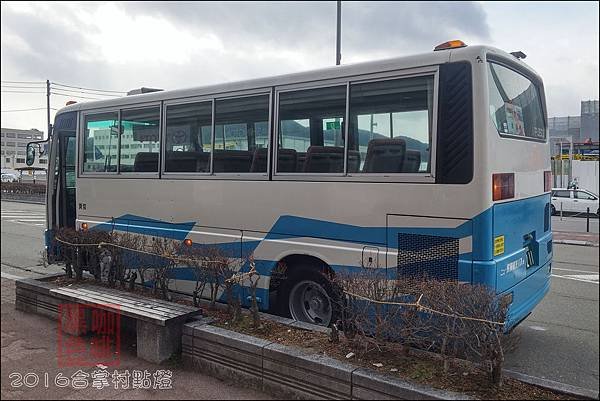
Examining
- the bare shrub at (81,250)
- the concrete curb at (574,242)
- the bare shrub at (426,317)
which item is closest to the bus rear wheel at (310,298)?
the bare shrub at (426,317)

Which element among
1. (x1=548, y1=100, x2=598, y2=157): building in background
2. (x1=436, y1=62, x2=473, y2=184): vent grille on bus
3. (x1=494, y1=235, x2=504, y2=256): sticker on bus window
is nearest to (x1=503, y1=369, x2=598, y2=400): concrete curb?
(x1=494, y1=235, x2=504, y2=256): sticker on bus window

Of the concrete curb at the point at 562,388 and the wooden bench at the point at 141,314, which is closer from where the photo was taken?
the concrete curb at the point at 562,388

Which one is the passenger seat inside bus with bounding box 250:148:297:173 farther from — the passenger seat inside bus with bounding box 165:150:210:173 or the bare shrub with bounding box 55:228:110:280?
the bare shrub with bounding box 55:228:110:280

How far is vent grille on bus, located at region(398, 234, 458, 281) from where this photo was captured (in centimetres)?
440

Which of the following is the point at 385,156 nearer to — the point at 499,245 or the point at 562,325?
the point at 499,245

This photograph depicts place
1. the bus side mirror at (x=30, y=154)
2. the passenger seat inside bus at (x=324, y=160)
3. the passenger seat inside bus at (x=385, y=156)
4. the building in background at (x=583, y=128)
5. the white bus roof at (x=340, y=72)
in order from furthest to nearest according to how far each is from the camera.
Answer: the building in background at (x=583, y=128)
the bus side mirror at (x=30, y=154)
the passenger seat inside bus at (x=324, y=160)
the passenger seat inside bus at (x=385, y=156)
the white bus roof at (x=340, y=72)

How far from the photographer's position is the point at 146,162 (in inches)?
281

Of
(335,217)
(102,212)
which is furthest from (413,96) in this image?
(102,212)

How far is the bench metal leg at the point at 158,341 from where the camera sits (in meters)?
4.60

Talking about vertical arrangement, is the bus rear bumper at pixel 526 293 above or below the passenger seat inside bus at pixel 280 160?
below

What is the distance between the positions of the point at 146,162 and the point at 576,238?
1477 cm

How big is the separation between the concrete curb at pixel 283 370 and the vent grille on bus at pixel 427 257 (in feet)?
4.14

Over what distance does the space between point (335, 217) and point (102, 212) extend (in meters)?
4.37

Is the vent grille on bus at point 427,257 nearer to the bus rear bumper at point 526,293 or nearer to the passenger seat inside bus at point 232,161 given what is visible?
the bus rear bumper at point 526,293
